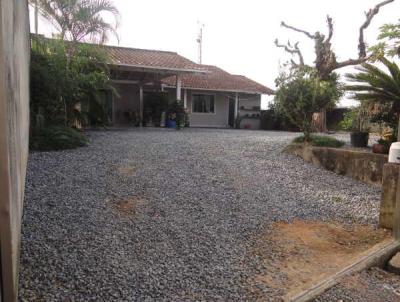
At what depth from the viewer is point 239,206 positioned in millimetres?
4734

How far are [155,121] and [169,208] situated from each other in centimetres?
1176

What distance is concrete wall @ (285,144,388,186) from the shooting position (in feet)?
21.3

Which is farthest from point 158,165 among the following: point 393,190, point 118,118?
point 118,118

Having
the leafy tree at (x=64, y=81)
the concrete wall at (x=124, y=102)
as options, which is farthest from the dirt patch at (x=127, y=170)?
the concrete wall at (x=124, y=102)

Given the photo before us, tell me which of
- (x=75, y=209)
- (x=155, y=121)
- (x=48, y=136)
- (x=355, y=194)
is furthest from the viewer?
(x=155, y=121)

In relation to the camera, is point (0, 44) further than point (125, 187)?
No

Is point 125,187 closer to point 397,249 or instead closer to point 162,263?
point 162,263

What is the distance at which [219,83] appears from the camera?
19156 millimetres

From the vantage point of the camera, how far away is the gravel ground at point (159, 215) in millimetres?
2719

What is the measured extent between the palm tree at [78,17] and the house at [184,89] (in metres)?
2.97

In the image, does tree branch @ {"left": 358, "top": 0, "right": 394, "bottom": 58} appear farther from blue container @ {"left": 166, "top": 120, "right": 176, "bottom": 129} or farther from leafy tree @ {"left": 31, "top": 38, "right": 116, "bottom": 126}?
leafy tree @ {"left": 31, "top": 38, "right": 116, "bottom": 126}

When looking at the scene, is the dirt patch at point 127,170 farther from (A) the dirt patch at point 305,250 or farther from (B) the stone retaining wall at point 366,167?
(B) the stone retaining wall at point 366,167

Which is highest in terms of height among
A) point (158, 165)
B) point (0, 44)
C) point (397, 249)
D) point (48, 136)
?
point (0, 44)

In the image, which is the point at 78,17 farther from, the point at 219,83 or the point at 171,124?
the point at 219,83
